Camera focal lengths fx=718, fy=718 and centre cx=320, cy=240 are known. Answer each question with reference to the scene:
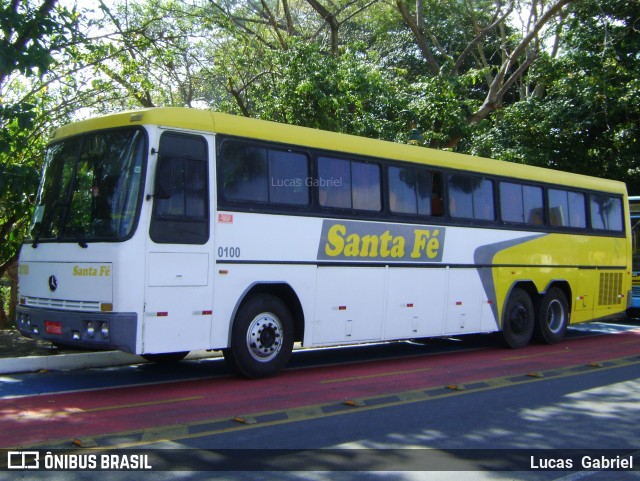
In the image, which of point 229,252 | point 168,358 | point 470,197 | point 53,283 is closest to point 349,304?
point 229,252

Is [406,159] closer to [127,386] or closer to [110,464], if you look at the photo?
[127,386]

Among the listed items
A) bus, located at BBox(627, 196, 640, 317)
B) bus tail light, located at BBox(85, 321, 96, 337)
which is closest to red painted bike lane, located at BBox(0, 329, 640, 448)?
bus tail light, located at BBox(85, 321, 96, 337)

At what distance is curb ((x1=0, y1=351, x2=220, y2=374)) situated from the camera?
9.74 m

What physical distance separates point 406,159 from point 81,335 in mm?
6050

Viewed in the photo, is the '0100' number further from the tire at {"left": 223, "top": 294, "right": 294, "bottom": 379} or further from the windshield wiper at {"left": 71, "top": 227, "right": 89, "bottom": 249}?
the windshield wiper at {"left": 71, "top": 227, "right": 89, "bottom": 249}

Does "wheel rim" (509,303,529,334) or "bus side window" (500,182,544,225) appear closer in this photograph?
"bus side window" (500,182,544,225)

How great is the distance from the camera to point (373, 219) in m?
11.2

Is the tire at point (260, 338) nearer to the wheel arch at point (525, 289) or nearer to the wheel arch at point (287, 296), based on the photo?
the wheel arch at point (287, 296)

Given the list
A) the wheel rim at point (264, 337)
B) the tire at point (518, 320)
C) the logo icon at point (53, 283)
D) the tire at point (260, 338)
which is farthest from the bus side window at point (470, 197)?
the logo icon at point (53, 283)

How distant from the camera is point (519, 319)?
46.3ft

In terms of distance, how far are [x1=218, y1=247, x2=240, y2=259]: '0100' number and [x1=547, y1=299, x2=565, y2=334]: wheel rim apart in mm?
8072

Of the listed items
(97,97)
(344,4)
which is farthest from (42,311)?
(344,4)

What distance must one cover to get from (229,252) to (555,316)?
853 cm

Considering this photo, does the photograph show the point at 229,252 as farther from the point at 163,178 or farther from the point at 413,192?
the point at 413,192
